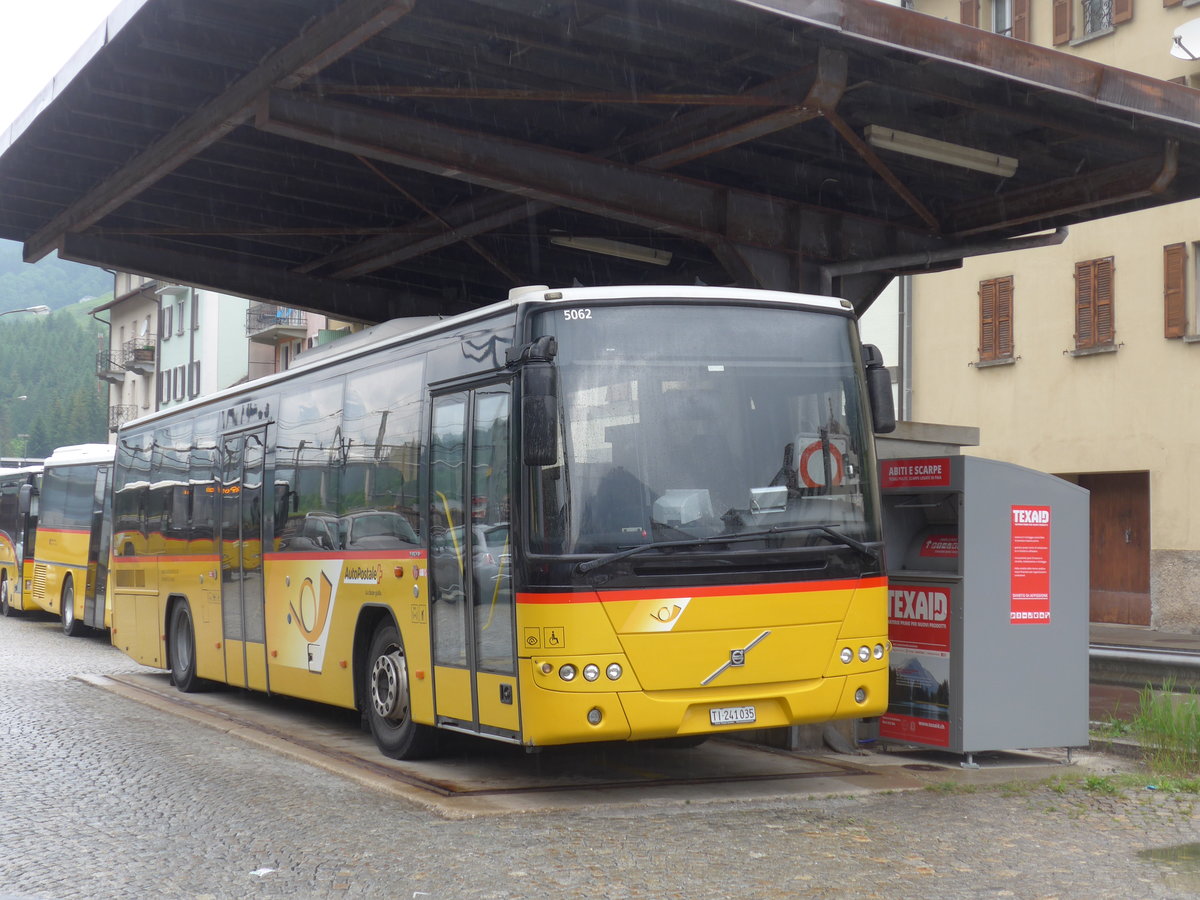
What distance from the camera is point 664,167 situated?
1253cm

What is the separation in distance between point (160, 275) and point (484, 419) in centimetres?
908

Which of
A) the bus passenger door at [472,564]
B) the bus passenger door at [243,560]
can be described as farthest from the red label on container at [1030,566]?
the bus passenger door at [243,560]

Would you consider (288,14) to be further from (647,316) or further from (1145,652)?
(1145,652)

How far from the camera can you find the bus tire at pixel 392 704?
10.4m

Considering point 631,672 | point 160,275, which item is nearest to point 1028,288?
point 160,275

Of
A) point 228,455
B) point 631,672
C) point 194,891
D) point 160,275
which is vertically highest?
point 160,275

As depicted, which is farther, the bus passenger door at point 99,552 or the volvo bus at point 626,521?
the bus passenger door at point 99,552

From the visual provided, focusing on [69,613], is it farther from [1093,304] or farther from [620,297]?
[620,297]

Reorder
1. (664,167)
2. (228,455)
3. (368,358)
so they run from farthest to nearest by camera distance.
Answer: (228,455) → (664,167) → (368,358)

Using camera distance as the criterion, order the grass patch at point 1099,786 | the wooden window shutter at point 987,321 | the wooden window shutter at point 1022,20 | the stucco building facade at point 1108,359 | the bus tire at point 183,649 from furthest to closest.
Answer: the wooden window shutter at point 987,321
the wooden window shutter at point 1022,20
the stucco building facade at point 1108,359
the bus tire at point 183,649
the grass patch at point 1099,786

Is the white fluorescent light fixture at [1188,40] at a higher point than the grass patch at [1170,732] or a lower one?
higher

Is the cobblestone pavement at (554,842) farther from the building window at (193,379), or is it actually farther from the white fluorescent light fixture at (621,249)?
the building window at (193,379)

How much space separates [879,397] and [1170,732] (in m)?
3.02

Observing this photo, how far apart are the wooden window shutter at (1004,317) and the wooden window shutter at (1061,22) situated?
4260 mm
